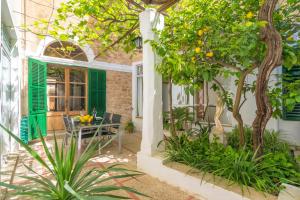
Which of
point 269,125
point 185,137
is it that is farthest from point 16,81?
point 269,125

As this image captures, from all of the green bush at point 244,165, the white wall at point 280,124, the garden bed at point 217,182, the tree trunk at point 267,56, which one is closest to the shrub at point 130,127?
the white wall at point 280,124

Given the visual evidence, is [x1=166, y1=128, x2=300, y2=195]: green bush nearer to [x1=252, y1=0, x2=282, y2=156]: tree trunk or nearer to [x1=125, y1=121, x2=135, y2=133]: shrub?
[x1=252, y1=0, x2=282, y2=156]: tree trunk

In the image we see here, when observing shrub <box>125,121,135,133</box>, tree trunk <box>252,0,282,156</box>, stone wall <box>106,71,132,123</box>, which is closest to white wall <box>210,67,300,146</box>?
tree trunk <box>252,0,282,156</box>

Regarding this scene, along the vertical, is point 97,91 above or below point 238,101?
above

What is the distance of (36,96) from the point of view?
542 centimetres

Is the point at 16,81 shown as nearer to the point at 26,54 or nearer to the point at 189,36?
the point at 26,54

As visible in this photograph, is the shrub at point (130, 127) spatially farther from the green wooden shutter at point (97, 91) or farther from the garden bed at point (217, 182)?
the garden bed at point (217, 182)

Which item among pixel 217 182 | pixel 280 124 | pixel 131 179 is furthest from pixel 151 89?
pixel 280 124

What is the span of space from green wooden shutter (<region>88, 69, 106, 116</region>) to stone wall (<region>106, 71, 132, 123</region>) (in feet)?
0.68

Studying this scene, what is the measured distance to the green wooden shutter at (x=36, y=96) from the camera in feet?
16.9

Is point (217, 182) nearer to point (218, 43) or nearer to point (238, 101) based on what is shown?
point (238, 101)

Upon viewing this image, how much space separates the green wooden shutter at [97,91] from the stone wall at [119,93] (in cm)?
21

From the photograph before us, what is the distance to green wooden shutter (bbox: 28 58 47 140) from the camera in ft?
16.9

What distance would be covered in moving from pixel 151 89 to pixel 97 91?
4.42 m
